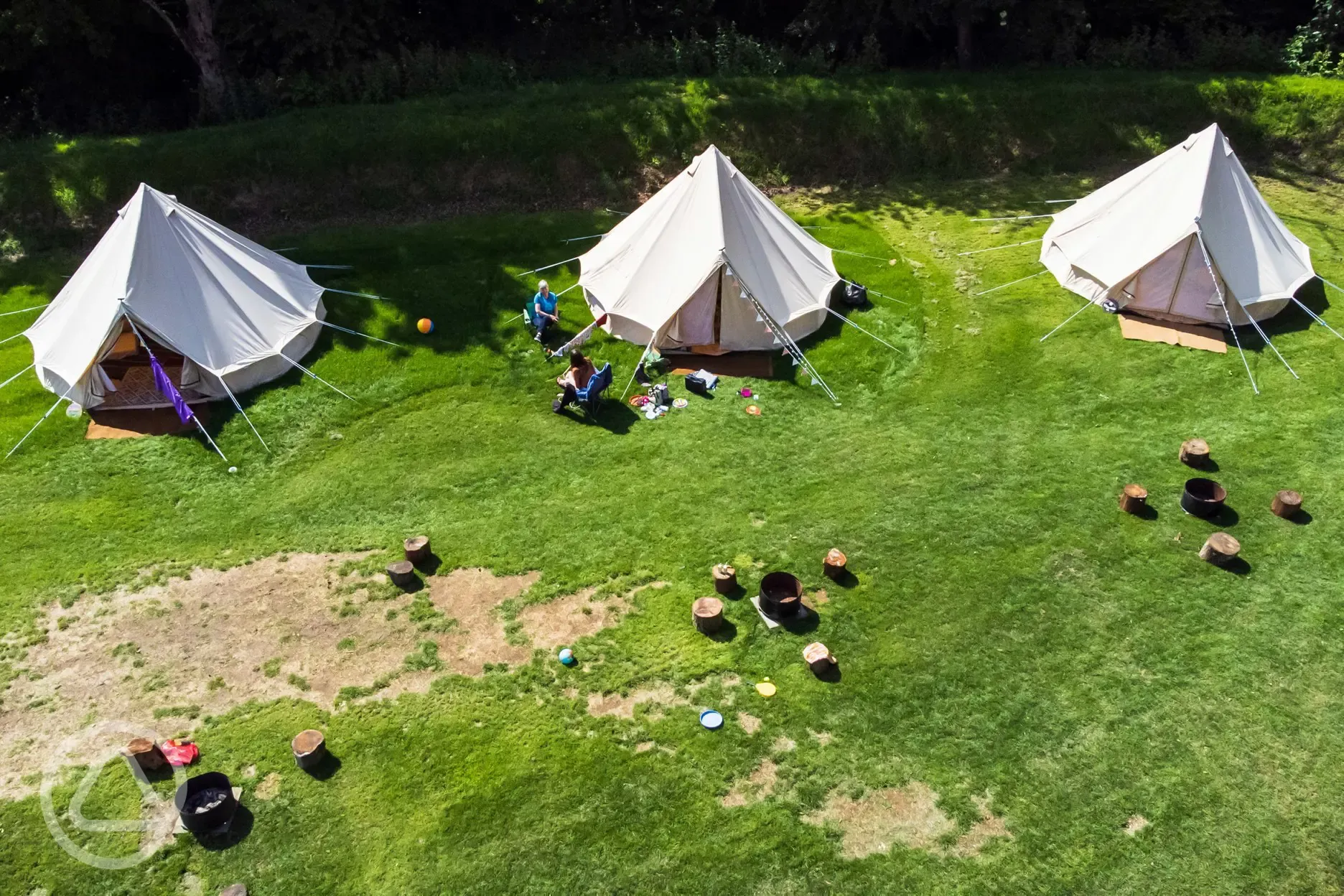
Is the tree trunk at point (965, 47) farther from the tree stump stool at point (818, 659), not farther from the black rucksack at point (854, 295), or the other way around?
the tree stump stool at point (818, 659)

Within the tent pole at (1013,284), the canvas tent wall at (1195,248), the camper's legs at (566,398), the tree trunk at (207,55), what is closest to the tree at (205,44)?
the tree trunk at (207,55)

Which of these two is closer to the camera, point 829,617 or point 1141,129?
point 829,617

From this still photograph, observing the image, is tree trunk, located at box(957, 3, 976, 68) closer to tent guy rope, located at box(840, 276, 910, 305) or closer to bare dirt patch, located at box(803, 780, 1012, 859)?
tent guy rope, located at box(840, 276, 910, 305)

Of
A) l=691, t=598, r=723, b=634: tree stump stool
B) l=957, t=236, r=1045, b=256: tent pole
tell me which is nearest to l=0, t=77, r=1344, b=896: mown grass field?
l=691, t=598, r=723, b=634: tree stump stool

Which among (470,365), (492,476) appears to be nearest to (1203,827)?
(492,476)

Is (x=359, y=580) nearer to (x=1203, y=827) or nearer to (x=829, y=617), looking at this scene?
(x=829, y=617)

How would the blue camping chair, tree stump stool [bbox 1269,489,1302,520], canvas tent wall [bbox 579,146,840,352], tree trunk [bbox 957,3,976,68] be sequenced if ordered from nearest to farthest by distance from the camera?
1. tree stump stool [bbox 1269,489,1302,520]
2. the blue camping chair
3. canvas tent wall [bbox 579,146,840,352]
4. tree trunk [bbox 957,3,976,68]
